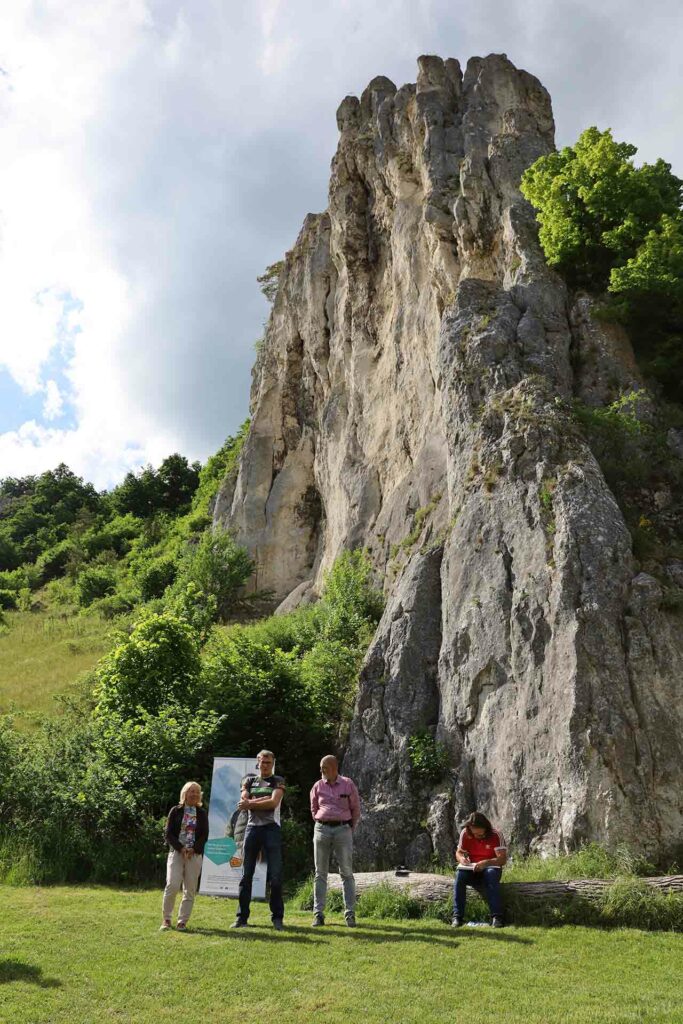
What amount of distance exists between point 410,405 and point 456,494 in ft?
38.4

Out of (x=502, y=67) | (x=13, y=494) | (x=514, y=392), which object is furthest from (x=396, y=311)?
(x=13, y=494)

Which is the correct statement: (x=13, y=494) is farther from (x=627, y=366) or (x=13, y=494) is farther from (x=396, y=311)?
(x=627, y=366)

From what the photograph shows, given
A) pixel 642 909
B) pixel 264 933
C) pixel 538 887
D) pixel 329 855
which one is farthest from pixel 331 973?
pixel 642 909

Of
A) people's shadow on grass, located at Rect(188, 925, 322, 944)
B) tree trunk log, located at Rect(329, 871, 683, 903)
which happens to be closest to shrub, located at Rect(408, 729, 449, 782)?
tree trunk log, located at Rect(329, 871, 683, 903)

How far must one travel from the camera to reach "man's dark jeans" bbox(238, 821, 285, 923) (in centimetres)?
927

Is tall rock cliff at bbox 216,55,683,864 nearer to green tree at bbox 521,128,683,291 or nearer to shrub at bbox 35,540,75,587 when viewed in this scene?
green tree at bbox 521,128,683,291

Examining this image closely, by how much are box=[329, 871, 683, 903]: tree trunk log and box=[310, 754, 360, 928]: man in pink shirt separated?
4.69 ft

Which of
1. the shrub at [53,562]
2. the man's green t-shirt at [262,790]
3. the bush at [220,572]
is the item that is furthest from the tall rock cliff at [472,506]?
the shrub at [53,562]

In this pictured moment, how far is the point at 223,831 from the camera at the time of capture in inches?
480

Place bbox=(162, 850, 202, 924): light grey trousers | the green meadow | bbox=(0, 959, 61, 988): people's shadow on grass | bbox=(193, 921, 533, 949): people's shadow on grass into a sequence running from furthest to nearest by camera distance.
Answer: the green meadow → bbox=(162, 850, 202, 924): light grey trousers → bbox=(193, 921, 533, 949): people's shadow on grass → bbox=(0, 959, 61, 988): people's shadow on grass

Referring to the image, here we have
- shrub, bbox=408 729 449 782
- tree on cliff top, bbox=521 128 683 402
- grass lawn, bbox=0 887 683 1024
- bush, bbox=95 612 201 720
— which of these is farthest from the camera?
tree on cliff top, bbox=521 128 683 402

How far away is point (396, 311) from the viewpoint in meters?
31.7

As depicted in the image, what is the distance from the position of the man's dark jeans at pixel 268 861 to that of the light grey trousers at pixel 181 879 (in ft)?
2.16

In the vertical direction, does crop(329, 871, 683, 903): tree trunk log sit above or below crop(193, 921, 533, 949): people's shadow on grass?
above
